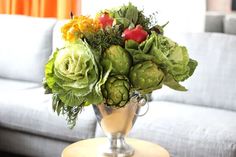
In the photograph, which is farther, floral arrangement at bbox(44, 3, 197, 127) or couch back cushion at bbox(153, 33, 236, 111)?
couch back cushion at bbox(153, 33, 236, 111)

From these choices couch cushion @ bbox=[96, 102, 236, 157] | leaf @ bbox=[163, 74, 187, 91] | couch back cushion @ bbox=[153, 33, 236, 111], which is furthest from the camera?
couch back cushion @ bbox=[153, 33, 236, 111]

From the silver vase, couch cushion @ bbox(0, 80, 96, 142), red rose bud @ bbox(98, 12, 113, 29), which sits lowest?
couch cushion @ bbox(0, 80, 96, 142)

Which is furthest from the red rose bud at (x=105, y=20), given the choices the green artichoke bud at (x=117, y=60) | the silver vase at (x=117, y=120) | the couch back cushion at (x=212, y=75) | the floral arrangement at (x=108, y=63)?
the couch back cushion at (x=212, y=75)

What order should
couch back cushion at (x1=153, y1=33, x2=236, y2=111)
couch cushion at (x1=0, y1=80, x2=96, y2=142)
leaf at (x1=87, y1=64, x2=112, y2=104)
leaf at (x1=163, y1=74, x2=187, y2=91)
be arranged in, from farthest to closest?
couch back cushion at (x1=153, y1=33, x2=236, y2=111) → couch cushion at (x1=0, y1=80, x2=96, y2=142) → leaf at (x1=163, y1=74, x2=187, y2=91) → leaf at (x1=87, y1=64, x2=112, y2=104)

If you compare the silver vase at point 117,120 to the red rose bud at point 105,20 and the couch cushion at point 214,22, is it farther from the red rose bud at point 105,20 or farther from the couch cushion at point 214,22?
the couch cushion at point 214,22

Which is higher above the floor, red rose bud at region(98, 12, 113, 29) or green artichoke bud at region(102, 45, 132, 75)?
red rose bud at region(98, 12, 113, 29)

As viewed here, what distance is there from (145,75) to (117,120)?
221 mm

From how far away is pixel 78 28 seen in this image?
1.44m

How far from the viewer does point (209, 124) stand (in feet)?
7.18

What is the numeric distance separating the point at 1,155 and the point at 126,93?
67.3 inches

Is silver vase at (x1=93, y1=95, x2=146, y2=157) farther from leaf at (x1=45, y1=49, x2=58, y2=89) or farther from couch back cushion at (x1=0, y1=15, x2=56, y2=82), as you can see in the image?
couch back cushion at (x1=0, y1=15, x2=56, y2=82)

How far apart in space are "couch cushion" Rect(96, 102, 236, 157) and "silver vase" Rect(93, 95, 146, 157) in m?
0.53

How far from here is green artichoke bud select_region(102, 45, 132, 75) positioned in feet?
4.59

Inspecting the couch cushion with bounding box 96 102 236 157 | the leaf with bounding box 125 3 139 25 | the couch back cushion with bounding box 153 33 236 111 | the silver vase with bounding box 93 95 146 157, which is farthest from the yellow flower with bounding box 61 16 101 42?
the couch back cushion with bounding box 153 33 236 111
